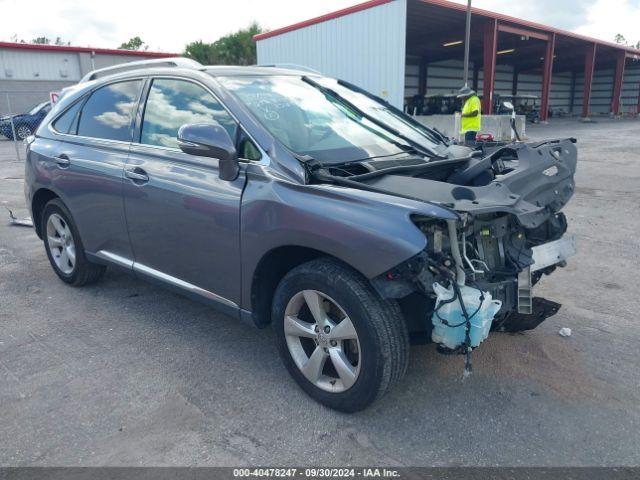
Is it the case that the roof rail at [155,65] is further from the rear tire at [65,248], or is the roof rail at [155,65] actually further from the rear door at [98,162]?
the rear tire at [65,248]

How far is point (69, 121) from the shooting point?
4551 mm

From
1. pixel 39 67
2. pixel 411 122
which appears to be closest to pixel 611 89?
pixel 39 67

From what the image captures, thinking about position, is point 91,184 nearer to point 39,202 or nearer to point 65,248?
point 65,248

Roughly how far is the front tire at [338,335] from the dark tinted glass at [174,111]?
109cm

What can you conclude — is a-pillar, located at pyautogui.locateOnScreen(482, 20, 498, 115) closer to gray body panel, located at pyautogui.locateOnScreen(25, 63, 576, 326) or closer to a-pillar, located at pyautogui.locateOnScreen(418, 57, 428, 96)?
a-pillar, located at pyautogui.locateOnScreen(418, 57, 428, 96)

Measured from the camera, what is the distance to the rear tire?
4.51 meters

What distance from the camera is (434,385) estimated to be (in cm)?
309

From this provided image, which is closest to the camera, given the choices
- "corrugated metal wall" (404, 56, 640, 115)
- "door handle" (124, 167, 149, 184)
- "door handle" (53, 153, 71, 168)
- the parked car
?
"door handle" (124, 167, 149, 184)

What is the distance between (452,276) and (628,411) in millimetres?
1296

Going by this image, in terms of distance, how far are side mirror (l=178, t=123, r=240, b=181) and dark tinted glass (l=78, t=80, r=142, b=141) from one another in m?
1.13

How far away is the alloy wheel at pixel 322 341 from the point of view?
2709mm

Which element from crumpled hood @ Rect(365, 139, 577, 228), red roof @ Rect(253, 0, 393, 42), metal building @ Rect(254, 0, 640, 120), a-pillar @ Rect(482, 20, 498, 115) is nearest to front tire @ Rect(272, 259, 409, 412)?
crumpled hood @ Rect(365, 139, 577, 228)

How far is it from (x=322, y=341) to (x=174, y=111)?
1902 millimetres

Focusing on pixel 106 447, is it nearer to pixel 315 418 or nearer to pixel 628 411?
pixel 315 418
